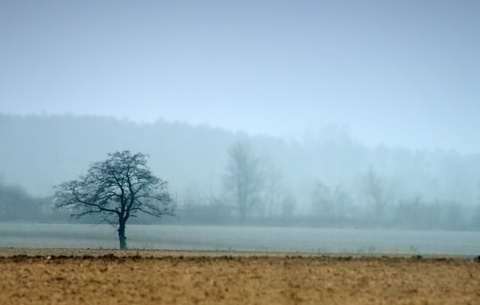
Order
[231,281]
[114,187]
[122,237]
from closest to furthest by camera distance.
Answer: [231,281], [122,237], [114,187]

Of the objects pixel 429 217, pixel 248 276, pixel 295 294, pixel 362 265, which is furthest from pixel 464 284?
pixel 429 217

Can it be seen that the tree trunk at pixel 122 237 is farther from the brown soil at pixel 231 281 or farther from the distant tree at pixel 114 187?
the brown soil at pixel 231 281

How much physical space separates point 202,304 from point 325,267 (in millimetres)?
9701

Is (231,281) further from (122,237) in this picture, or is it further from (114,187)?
(114,187)

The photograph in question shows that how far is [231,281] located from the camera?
21.1 meters

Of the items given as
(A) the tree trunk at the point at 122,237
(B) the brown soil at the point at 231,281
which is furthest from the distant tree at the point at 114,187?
(B) the brown soil at the point at 231,281

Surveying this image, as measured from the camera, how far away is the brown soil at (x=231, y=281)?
18453mm

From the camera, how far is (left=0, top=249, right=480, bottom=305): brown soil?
18453 millimetres

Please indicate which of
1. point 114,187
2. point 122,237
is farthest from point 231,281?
point 114,187

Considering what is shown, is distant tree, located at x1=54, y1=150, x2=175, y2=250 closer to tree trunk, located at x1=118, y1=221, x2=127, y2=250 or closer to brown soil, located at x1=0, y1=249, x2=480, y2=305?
tree trunk, located at x1=118, y1=221, x2=127, y2=250

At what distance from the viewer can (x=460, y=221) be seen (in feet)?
399

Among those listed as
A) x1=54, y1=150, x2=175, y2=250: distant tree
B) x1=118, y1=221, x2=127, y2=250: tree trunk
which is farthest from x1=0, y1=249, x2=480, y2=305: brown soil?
x1=54, y1=150, x2=175, y2=250: distant tree

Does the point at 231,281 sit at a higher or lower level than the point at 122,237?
lower

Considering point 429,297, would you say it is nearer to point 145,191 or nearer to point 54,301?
point 54,301
